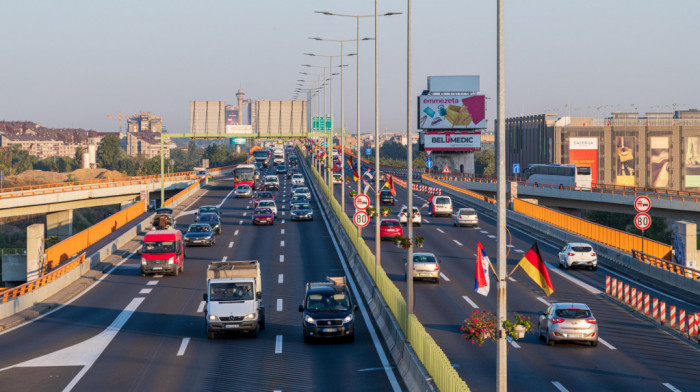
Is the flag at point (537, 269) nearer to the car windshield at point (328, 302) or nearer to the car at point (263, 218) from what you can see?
the car windshield at point (328, 302)

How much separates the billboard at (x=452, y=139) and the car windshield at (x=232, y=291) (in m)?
96.8

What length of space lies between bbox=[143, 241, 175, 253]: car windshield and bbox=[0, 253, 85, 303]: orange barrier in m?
4.03

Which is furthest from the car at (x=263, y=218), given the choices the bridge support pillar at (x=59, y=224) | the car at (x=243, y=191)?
the bridge support pillar at (x=59, y=224)

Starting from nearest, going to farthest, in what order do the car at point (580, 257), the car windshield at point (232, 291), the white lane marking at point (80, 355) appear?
the white lane marking at point (80, 355), the car windshield at point (232, 291), the car at point (580, 257)

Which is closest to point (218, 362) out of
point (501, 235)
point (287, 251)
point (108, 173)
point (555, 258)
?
point (501, 235)

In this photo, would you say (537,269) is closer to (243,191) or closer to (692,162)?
(243,191)

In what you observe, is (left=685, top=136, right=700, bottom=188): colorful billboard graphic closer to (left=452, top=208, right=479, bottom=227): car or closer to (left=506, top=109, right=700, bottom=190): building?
(left=506, top=109, right=700, bottom=190): building

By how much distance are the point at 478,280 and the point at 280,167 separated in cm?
11769

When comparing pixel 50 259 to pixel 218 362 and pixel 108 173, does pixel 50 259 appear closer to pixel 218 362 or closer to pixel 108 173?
pixel 218 362

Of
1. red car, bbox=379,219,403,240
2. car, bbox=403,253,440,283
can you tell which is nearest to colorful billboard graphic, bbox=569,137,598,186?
red car, bbox=379,219,403,240

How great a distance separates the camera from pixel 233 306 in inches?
1099

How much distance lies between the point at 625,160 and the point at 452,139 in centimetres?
4201

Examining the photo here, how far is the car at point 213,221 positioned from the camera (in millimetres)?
58812

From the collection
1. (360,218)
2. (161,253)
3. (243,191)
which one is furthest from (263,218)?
(243,191)
